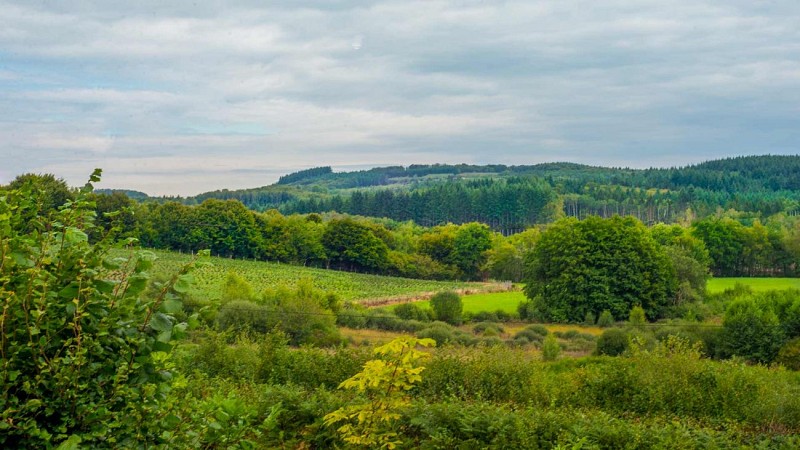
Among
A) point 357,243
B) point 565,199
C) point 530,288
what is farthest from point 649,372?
point 565,199

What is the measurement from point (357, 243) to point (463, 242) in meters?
16.8

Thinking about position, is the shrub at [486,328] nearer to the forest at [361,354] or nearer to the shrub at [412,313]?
the forest at [361,354]

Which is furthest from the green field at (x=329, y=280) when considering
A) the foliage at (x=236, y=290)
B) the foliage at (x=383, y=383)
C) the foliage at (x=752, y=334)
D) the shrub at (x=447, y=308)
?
the foliage at (x=383, y=383)

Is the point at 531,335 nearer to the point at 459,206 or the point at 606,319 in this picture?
the point at 606,319

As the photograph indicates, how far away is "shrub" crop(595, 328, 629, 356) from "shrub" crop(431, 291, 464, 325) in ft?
52.2

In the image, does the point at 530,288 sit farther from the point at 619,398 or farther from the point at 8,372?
the point at 8,372

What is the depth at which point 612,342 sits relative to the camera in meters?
39.4

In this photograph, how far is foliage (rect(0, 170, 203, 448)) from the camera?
3127mm

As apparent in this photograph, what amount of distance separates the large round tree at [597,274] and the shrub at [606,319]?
3.25 feet

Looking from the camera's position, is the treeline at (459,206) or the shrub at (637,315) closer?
the shrub at (637,315)

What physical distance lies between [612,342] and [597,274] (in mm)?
18284

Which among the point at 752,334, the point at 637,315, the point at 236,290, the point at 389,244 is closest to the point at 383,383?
the point at 752,334

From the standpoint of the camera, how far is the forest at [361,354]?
323cm

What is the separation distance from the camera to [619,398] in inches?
798
